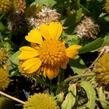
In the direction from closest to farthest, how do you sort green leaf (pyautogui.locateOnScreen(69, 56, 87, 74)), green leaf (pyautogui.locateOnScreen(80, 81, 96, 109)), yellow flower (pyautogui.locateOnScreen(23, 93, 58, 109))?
yellow flower (pyautogui.locateOnScreen(23, 93, 58, 109)), green leaf (pyautogui.locateOnScreen(80, 81, 96, 109)), green leaf (pyautogui.locateOnScreen(69, 56, 87, 74))

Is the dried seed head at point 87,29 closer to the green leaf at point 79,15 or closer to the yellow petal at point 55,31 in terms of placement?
the green leaf at point 79,15

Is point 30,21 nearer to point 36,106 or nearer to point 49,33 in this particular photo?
point 49,33

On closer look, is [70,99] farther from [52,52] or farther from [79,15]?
[79,15]

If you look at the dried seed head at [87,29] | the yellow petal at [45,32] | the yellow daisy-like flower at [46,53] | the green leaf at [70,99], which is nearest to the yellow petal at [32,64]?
the yellow daisy-like flower at [46,53]

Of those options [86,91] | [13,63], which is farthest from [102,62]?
[13,63]

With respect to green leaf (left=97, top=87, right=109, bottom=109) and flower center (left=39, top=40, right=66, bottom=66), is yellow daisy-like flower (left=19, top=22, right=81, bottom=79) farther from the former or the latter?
green leaf (left=97, top=87, right=109, bottom=109)

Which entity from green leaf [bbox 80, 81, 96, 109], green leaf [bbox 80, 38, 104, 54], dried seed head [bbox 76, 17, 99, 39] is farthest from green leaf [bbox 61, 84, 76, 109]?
dried seed head [bbox 76, 17, 99, 39]

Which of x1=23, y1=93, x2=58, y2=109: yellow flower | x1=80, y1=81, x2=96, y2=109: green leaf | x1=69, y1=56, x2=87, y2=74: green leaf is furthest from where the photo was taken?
x1=69, y1=56, x2=87, y2=74: green leaf
